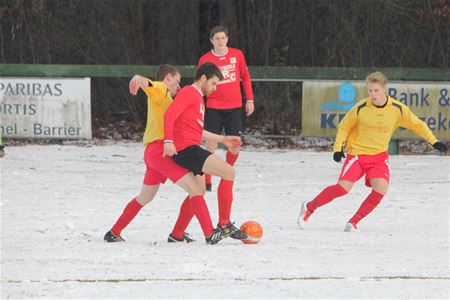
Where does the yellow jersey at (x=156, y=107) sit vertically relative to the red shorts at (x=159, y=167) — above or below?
above

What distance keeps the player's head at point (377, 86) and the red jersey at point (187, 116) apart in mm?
1747

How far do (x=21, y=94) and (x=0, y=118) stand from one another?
0.53 metres

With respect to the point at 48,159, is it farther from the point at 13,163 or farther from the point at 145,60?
the point at 145,60

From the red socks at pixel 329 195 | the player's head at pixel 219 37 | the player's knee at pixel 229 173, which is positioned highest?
the player's head at pixel 219 37

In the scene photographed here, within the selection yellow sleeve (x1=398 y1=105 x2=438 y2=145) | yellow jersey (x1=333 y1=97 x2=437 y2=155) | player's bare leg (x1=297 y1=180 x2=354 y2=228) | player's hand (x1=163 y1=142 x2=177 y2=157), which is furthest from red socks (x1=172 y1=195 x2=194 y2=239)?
yellow sleeve (x1=398 y1=105 x2=438 y2=145)

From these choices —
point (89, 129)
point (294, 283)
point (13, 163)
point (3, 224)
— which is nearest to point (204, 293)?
point (294, 283)

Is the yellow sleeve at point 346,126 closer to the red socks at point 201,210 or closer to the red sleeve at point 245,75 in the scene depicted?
the red socks at point 201,210

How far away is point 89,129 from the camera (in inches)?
626

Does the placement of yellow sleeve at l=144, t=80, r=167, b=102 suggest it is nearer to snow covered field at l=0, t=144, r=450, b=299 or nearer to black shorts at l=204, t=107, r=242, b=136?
snow covered field at l=0, t=144, r=450, b=299

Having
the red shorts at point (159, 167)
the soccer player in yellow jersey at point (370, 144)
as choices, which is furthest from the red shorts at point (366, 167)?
the red shorts at point (159, 167)

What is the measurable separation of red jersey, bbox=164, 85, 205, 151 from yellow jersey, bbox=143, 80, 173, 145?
0.18 meters

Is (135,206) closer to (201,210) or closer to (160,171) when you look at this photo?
(160,171)

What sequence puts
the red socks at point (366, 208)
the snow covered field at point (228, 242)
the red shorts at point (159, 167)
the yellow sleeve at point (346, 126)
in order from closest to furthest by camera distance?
the snow covered field at point (228, 242) → the red shorts at point (159, 167) → the red socks at point (366, 208) → the yellow sleeve at point (346, 126)

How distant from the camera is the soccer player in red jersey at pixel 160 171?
8.12m
